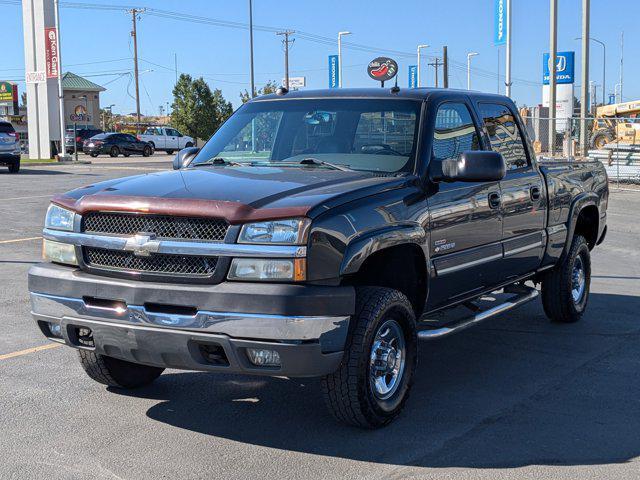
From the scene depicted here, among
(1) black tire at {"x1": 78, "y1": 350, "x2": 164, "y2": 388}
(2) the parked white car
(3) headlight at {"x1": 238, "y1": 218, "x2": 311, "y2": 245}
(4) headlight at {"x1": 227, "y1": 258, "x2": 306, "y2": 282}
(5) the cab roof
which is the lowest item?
(1) black tire at {"x1": 78, "y1": 350, "x2": 164, "y2": 388}

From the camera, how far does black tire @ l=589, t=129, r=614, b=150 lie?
3738 centimetres

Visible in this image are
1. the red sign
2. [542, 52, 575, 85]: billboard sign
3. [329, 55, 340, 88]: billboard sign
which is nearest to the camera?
[542, 52, 575, 85]: billboard sign

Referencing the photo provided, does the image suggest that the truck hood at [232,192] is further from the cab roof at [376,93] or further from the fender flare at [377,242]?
the cab roof at [376,93]

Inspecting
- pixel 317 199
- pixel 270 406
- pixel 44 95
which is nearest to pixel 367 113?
pixel 317 199

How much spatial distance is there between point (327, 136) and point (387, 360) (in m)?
1.66

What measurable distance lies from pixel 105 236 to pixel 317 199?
1.15 m

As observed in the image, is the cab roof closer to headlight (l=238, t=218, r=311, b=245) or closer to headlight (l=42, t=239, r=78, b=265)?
headlight (l=238, t=218, r=311, b=245)

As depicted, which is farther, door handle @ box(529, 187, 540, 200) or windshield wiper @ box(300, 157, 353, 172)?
door handle @ box(529, 187, 540, 200)

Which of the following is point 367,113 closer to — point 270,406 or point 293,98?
point 293,98

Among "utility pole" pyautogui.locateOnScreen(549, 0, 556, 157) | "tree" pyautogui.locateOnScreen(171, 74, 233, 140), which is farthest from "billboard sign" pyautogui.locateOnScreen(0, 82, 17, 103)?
"utility pole" pyautogui.locateOnScreen(549, 0, 556, 157)

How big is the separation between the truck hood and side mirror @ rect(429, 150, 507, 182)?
323 millimetres

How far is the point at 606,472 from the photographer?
14.2 feet

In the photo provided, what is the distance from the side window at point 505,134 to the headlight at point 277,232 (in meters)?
2.63

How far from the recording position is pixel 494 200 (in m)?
6.18
